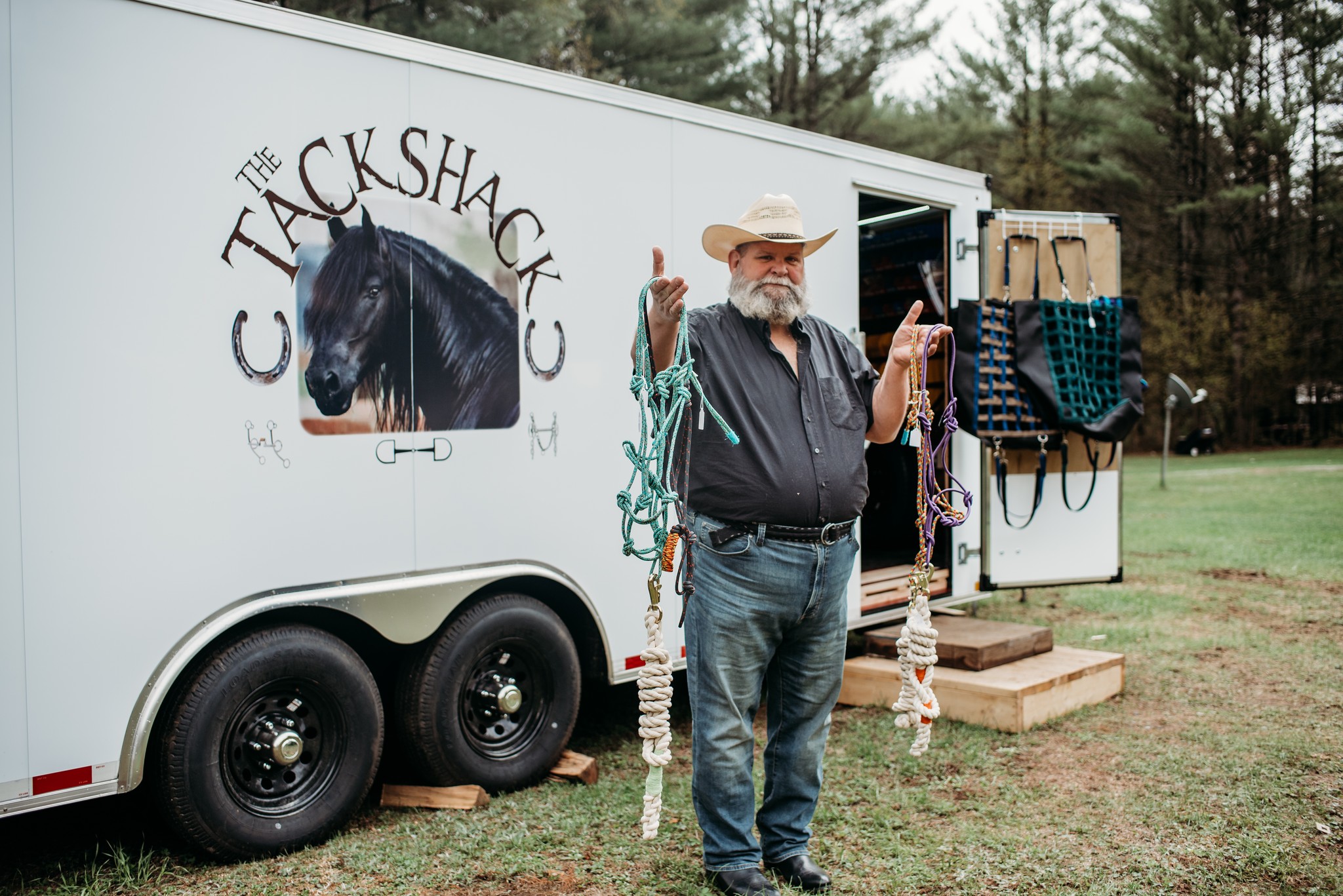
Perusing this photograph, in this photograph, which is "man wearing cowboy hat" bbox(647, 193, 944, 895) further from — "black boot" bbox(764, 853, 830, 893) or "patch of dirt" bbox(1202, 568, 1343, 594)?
"patch of dirt" bbox(1202, 568, 1343, 594)

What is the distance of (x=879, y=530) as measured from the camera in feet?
21.5

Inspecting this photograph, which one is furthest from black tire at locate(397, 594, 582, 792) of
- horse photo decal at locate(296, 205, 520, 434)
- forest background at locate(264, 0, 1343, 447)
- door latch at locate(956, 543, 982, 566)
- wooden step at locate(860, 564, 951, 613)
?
forest background at locate(264, 0, 1343, 447)

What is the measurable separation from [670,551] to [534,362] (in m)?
1.38

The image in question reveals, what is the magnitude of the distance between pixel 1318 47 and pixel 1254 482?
1589 cm

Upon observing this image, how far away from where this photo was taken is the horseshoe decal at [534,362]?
12.8ft

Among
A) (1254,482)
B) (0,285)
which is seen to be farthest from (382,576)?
(1254,482)

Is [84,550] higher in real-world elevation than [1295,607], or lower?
higher

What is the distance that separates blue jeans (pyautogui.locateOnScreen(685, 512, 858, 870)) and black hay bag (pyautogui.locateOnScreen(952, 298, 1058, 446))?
91.1 inches

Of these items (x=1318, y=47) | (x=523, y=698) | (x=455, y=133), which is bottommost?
(x=523, y=698)

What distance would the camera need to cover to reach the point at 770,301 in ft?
9.84

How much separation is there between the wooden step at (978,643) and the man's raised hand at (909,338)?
215cm

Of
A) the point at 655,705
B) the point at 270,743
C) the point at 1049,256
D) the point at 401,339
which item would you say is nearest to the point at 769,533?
the point at 655,705

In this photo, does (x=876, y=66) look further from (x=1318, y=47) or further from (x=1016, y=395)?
(x=1016, y=395)

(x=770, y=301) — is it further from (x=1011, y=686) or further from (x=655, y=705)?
(x=1011, y=686)
